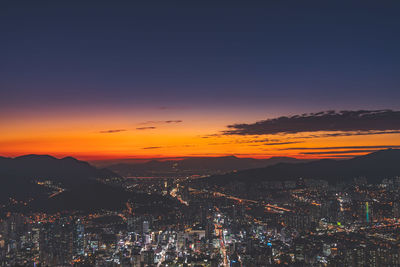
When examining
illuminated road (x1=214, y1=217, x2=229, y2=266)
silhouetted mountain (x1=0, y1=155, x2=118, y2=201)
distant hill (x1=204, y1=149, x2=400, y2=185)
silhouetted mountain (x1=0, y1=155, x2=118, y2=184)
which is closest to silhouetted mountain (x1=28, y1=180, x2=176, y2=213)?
silhouetted mountain (x1=0, y1=155, x2=118, y2=201)

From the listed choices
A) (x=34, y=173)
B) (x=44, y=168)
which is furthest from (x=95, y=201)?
(x=44, y=168)

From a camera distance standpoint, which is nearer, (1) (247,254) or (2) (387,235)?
(1) (247,254)

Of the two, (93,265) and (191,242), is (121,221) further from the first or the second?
(93,265)

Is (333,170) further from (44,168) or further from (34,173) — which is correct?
(44,168)

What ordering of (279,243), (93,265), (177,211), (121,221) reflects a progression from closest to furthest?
1. (93,265)
2. (279,243)
3. (121,221)
4. (177,211)

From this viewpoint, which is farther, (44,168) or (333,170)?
(333,170)

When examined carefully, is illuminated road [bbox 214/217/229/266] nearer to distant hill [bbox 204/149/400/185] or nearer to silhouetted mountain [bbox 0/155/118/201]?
silhouetted mountain [bbox 0/155/118/201]

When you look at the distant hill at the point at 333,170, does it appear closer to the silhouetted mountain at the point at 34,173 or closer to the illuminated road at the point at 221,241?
the silhouetted mountain at the point at 34,173

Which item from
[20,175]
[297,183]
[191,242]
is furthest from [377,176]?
[20,175]
